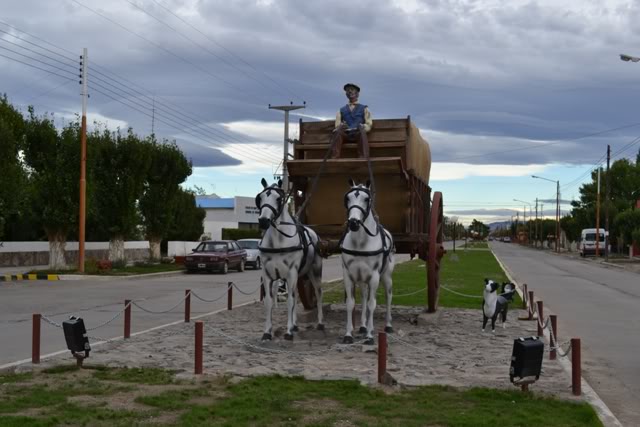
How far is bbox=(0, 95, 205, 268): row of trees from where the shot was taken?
1225 inches

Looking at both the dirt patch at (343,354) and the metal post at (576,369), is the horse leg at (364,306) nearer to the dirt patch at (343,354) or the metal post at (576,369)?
the dirt patch at (343,354)

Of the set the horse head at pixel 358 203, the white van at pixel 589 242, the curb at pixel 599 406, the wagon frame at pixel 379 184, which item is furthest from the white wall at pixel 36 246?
the white van at pixel 589 242

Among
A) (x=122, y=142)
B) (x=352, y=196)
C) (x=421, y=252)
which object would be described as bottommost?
(x=421, y=252)

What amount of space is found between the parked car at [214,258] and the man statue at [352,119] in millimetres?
23268

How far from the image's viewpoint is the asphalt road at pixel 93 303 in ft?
43.0

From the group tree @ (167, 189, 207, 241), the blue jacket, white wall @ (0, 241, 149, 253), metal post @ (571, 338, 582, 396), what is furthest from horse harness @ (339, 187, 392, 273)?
tree @ (167, 189, 207, 241)

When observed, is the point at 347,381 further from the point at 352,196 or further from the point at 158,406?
the point at 352,196

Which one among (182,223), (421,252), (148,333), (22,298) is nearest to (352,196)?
(421,252)

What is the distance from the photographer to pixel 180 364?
9.97 metres

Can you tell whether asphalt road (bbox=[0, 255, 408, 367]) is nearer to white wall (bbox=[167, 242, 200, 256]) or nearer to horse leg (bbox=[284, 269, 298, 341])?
horse leg (bbox=[284, 269, 298, 341])

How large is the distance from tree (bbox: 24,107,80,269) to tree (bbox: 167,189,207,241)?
17.3m

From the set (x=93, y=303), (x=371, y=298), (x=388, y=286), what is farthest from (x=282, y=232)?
(x=93, y=303)

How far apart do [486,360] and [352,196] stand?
9.97 feet

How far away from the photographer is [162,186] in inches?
1612
